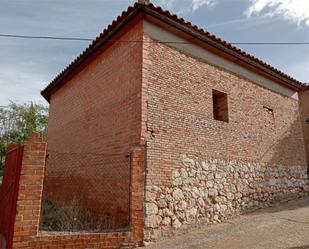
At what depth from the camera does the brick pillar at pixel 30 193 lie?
4.19 meters

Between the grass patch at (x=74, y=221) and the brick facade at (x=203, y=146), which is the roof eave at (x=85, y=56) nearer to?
the brick facade at (x=203, y=146)

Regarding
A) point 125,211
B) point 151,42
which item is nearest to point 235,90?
point 151,42

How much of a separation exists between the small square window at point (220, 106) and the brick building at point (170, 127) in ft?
0.10

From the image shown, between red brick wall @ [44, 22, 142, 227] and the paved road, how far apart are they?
148 centimetres

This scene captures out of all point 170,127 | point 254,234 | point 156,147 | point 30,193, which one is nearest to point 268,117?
point 170,127

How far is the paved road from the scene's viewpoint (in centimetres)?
500

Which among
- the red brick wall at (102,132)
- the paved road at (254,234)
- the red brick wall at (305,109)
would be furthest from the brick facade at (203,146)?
the red brick wall at (305,109)

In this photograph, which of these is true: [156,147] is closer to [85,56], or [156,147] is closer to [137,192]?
[137,192]

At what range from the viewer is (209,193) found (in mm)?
6707

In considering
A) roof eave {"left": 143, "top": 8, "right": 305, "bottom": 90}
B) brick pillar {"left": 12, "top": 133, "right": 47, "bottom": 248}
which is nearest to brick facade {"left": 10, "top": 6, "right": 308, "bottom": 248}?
brick pillar {"left": 12, "top": 133, "right": 47, "bottom": 248}

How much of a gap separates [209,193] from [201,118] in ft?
6.40

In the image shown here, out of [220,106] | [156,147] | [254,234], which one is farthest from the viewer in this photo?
[220,106]

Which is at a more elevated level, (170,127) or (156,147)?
(170,127)

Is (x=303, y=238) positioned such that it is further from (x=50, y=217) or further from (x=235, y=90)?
(x=50, y=217)
